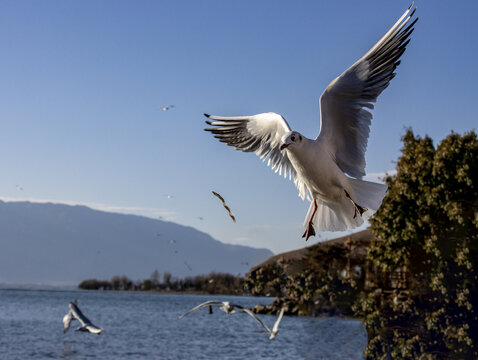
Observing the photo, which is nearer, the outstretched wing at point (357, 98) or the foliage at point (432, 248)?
the outstretched wing at point (357, 98)

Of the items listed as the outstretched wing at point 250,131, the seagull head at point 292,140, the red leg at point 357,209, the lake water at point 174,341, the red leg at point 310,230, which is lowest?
the lake water at point 174,341

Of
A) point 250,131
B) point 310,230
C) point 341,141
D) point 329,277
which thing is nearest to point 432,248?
point 329,277

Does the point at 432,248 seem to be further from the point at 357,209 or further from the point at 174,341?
the point at 174,341

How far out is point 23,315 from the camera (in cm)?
7706

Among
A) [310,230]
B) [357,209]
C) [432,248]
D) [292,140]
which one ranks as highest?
[432,248]

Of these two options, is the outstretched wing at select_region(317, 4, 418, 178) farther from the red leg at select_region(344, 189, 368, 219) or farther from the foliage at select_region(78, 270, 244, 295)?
the foliage at select_region(78, 270, 244, 295)

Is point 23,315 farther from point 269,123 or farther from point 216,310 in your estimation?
point 269,123

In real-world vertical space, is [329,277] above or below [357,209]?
above

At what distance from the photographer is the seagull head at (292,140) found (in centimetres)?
510

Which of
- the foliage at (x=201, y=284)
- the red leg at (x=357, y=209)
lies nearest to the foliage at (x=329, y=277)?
the red leg at (x=357, y=209)

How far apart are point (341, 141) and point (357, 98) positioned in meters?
0.47

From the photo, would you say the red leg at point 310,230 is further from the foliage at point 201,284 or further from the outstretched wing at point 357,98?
the foliage at point 201,284

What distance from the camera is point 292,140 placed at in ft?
16.9

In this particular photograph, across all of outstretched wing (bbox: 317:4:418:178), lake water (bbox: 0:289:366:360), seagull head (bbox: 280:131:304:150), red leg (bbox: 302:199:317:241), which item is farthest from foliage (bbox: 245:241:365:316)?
seagull head (bbox: 280:131:304:150)
